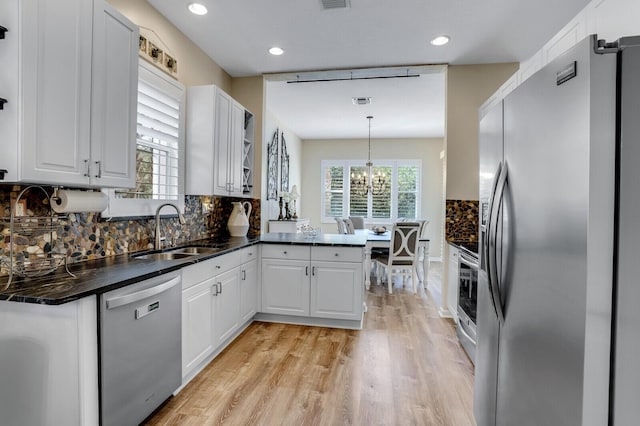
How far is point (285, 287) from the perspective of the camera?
3.39m

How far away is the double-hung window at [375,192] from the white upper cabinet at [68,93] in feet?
20.1

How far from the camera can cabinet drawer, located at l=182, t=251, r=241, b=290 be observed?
220 centimetres

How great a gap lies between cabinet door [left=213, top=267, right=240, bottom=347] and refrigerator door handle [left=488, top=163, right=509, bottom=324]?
198 centimetres

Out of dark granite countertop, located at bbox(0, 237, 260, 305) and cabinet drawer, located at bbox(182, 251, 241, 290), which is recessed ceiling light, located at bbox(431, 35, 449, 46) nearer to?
cabinet drawer, located at bbox(182, 251, 241, 290)

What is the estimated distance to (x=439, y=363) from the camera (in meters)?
2.64

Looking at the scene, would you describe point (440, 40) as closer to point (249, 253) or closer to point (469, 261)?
point (469, 261)

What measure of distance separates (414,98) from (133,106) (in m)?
3.98

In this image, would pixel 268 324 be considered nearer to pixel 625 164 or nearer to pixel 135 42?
pixel 135 42

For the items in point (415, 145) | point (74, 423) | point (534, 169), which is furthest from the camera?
point (415, 145)

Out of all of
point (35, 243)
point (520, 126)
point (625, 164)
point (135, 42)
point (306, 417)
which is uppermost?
point (135, 42)

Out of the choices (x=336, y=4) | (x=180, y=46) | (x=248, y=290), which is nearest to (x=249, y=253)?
(x=248, y=290)

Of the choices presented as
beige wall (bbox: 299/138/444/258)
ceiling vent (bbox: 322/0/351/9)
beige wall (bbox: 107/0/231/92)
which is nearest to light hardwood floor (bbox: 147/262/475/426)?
beige wall (bbox: 107/0/231/92)

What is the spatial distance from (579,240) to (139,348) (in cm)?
196

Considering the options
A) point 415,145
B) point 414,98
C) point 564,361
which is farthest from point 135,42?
point 415,145
